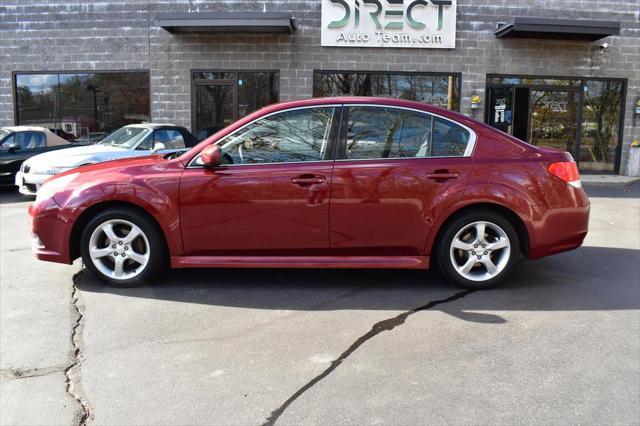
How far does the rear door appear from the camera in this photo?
15.7ft

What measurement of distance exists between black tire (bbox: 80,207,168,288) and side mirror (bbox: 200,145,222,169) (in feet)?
2.44

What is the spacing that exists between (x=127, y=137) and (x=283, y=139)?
6.62 m

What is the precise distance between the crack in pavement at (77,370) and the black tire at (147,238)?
13.7 inches

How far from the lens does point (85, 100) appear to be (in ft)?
48.6

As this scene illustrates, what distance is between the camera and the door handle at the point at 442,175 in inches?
190

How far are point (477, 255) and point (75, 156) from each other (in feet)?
24.1

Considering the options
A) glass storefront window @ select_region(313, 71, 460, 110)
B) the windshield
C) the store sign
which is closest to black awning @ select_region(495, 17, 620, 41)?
the store sign

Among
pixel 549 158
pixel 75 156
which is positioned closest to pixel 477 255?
pixel 549 158

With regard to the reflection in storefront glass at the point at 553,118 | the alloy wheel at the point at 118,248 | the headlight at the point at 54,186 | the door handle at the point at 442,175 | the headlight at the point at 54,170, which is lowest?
the alloy wheel at the point at 118,248

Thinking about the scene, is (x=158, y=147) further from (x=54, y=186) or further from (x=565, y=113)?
(x=565, y=113)

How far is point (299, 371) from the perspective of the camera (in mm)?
3418

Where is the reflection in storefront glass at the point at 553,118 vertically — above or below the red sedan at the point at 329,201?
above

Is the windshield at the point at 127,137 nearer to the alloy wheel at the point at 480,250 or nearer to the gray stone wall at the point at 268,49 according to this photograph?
the gray stone wall at the point at 268,49

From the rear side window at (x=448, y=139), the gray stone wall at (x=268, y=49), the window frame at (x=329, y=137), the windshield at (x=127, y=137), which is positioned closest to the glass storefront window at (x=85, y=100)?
the gray stone wall at (x=268, y=49)
